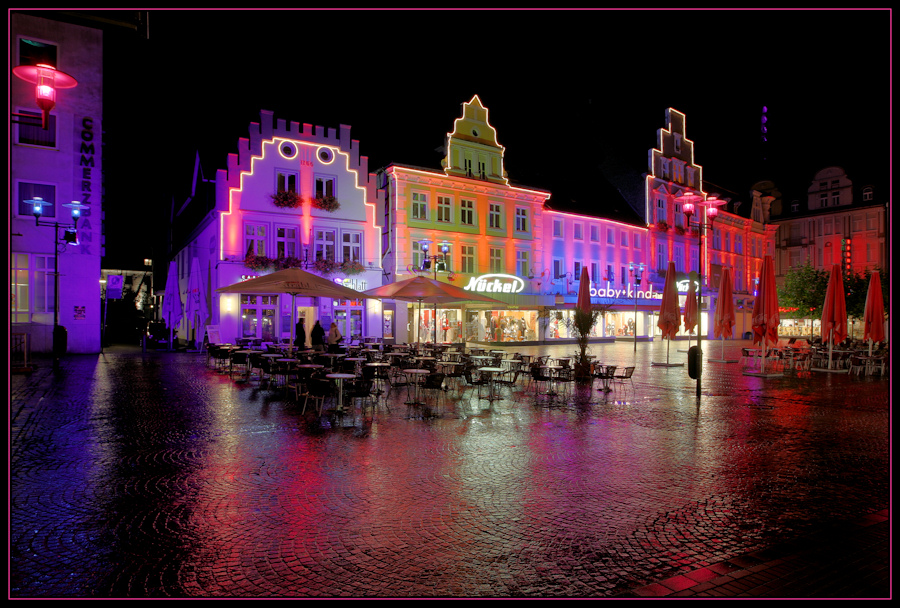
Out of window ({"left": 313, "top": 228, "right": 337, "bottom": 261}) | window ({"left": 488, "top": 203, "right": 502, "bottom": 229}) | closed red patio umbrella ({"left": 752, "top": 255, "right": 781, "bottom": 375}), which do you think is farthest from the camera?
window ({"left": 488, "top": 203, "right": 502, "bottom": 229})

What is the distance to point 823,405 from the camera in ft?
41.7

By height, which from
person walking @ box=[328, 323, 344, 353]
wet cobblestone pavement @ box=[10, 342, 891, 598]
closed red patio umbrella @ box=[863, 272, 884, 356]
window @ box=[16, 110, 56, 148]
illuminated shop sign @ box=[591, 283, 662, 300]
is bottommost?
wet cobblestone pavement @ box=[10, 342, 891, 598]

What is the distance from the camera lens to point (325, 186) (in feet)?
103

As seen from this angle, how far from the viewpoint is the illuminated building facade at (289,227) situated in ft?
93.0

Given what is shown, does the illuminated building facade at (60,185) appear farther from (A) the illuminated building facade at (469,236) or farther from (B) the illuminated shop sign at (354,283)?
(A) the illuminated building facade at (469,236)

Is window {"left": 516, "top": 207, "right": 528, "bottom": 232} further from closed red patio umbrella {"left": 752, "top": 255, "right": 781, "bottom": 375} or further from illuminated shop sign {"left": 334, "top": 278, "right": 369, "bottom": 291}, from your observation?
closed red patio umbrella {"left": 752, "top": 255, "right": 781, "bottom": 375}

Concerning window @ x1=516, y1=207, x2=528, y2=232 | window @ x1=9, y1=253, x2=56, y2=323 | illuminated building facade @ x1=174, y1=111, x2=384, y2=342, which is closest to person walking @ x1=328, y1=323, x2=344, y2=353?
illuminated building facade @ x1=174, y1=111, x2=384, y2=342

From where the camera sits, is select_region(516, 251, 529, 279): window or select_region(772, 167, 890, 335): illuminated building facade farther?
select_region(772, 167, 890, 335): illuminated building facade

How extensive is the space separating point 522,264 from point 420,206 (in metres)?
9.09

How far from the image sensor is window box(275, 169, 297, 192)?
1173 inches

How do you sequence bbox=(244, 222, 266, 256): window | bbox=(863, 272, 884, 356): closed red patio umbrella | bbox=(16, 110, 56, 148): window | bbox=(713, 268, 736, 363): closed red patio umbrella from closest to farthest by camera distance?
bbox=(863, 272, 884, 356): closed red patio umbrella
bbox=(713, 268, 736, 363): closed red patio umbrella
bbox=(16, 110, 56, 148): window
bbox=(244, 222, 266, 256): window

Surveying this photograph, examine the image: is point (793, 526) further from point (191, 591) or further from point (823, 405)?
point (823, 405)

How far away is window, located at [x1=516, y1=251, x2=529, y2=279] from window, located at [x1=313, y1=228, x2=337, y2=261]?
1386 centimetres

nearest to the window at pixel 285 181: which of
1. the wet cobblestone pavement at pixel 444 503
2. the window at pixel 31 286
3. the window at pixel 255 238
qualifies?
the window at pixel 255 238
